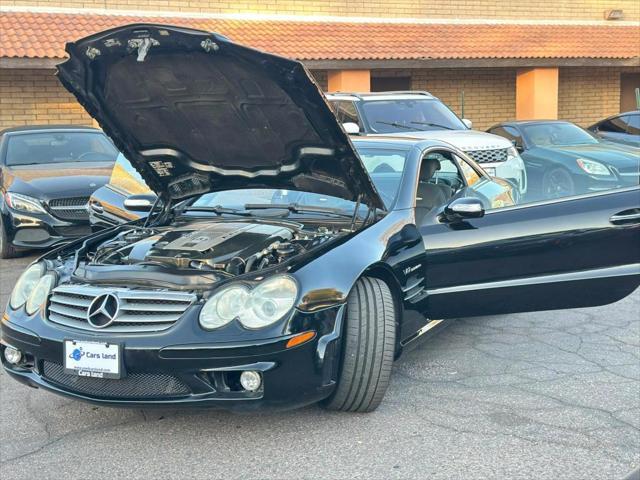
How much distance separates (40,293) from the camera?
3568 millimetres

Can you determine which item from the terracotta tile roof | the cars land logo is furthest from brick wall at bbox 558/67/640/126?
the cars land logo

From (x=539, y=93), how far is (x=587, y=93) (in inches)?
118

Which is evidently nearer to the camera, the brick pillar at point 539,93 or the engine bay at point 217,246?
the engine bay at point 217,246

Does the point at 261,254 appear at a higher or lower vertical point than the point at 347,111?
higher

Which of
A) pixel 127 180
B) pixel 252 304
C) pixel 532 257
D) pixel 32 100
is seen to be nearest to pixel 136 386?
pixel 252 304

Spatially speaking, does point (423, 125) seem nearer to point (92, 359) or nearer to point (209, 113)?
point (209, 113)

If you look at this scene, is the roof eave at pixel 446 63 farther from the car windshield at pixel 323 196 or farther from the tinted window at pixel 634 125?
the car windshield at pixel 323 196

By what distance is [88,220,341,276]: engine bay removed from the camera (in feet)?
11.7

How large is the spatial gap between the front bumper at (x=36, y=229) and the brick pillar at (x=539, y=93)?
41.4ft

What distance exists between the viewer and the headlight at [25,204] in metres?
7.55

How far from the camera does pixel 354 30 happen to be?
53.0 feet

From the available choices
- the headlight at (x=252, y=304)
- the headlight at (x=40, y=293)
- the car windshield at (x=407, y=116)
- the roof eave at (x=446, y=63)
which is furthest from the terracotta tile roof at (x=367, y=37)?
the headlight at (x=252, y=304)

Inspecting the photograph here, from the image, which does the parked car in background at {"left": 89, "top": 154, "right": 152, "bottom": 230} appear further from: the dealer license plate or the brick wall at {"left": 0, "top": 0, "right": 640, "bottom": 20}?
the brick wall at {"left": 0, "top": 0, "right": 640, "bottom": 20}

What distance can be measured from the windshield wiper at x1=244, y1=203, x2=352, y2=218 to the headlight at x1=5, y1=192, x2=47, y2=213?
3918 mm
